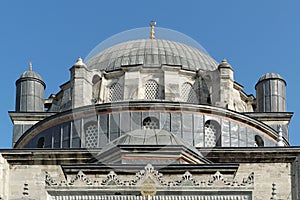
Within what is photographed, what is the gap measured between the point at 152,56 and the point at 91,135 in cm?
929

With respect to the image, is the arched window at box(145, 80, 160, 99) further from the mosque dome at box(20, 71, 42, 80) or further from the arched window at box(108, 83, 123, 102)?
the mosque dome at box(20, 71, 42, 80)

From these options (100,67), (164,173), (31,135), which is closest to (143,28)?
(100,67)

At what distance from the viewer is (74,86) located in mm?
54250

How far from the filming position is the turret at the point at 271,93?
57.8 meters

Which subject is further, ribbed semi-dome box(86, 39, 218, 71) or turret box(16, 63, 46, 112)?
turret box(16, 63, 46, 112)

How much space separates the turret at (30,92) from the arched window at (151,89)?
5785 millimetres

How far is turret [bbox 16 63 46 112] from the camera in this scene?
57.9 m

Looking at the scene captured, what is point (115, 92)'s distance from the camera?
5528cm

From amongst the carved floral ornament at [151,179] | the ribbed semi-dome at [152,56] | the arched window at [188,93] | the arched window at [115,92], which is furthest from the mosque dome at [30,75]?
the carved floral ornament at [151,179]

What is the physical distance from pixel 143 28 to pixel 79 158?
1526cm

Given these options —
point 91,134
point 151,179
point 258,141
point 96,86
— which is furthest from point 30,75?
point 151,179

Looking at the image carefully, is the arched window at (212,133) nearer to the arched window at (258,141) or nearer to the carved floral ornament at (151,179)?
the arched window at (258,141)

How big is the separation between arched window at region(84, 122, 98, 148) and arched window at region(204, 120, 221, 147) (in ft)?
14.1

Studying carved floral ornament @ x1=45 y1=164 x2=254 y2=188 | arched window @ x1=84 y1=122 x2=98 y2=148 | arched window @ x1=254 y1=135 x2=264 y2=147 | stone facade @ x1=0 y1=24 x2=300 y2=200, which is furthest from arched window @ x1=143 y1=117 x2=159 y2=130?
carved floral ornament @ x1=45 y1=164 x2=254 y2=188
